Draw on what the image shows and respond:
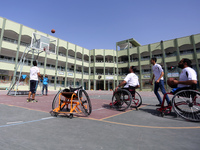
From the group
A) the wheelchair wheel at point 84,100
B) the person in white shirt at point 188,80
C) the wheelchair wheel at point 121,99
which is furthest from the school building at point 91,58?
the wheelchair wheel at point 84,100

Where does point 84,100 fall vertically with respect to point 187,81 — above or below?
below

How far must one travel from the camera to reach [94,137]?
1.68 m

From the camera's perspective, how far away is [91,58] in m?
40.0

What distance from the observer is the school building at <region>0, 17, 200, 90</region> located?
76.0 ft

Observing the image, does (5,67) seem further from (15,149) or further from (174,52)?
(174,52)

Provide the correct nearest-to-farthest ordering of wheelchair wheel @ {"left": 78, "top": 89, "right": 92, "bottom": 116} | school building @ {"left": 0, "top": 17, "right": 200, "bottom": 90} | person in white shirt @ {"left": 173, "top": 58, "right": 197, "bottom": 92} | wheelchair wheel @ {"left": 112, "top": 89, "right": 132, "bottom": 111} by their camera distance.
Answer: person in white shirt @ {"left": 173, "top": 58, "right": 197, "bottom": 92}, wheelchair wheel @ {"left": 78, "top": 89, "right": 92, "bottom": 116}, wheelchair wheel @ {"left": 112, "top": 89, "right": 132, "bottom": 111}, school building @ {"left": 0, "top": 17, "right": 200, "bottom": 90}

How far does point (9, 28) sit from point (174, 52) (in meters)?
37.0

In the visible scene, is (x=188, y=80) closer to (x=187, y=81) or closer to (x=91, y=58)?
(x=187, y=81)

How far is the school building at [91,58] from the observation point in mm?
23159

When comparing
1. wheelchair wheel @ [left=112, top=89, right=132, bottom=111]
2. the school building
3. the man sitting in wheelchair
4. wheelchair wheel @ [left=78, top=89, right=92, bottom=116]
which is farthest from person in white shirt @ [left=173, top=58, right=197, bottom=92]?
the school building

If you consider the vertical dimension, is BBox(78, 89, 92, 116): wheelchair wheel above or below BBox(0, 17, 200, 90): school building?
below

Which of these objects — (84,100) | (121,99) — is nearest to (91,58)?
(121,99)

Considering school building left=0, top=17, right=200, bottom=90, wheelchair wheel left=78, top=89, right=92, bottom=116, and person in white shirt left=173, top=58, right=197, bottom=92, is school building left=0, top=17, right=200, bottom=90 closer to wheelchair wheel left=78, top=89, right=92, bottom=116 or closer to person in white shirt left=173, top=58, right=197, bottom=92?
person in white shirt left=173, top=58, right=197, bottom=92

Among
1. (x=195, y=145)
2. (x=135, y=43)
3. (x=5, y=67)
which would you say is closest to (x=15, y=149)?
(x=195, y=145)
